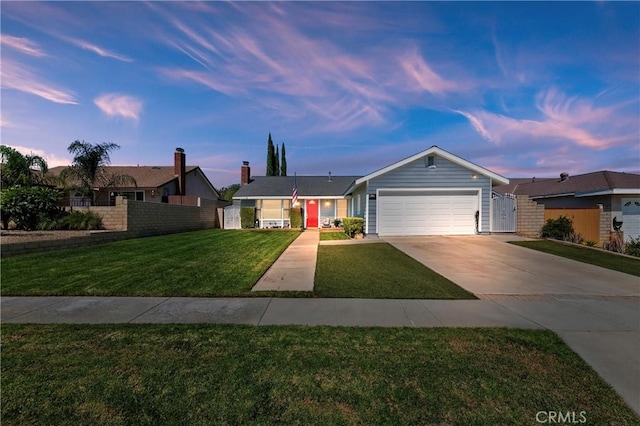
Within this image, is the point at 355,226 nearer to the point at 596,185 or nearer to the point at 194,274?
the point at 194,274

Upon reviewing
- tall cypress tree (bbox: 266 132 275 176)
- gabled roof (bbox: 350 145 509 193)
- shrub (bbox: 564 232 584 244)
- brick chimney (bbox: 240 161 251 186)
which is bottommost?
shrub (bbox: 564 232 584 244)

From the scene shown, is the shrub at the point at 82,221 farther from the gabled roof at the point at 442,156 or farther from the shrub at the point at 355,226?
the gabled roof at the point at 442,156

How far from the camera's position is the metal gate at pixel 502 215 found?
48.8 ft

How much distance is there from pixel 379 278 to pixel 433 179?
10.3 meters

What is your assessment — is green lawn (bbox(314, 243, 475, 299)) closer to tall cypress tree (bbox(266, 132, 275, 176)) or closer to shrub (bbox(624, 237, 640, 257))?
shrub (bbox(624, 237, 640, 257))

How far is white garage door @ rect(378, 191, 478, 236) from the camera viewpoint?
15.1 meters

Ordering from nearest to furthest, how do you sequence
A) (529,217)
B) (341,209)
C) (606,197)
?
(606,197) → (529,217) → (341,209)

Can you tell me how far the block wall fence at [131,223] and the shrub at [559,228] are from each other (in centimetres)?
2033

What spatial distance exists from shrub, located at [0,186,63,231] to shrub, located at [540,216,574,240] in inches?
899

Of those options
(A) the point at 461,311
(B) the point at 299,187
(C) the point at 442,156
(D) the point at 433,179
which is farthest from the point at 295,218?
(A) the point at 461,311

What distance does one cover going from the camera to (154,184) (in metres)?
22.7

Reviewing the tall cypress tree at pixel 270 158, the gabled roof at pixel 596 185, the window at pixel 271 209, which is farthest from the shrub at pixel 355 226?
the tall cypress tree at pixel 270 158

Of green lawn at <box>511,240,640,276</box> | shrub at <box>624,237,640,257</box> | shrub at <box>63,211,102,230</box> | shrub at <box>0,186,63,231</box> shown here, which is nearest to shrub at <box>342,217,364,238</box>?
A: green lawn at <box>511,240,640,276</box>

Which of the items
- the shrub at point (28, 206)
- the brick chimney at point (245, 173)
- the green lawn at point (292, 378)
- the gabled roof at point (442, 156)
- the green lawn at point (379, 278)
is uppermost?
the brick chimney at point (245, 173)
